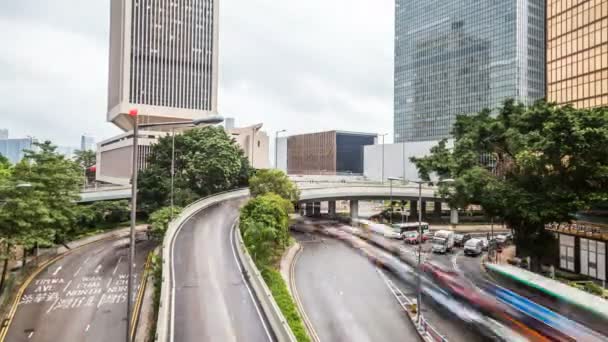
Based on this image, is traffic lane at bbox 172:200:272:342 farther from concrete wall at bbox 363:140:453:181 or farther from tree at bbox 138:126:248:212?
concrete wall at bbox 363:140:453:181

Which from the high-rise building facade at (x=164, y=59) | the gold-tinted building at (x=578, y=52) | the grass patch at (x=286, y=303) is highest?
the high-rise building facade at (x=164, y=59)

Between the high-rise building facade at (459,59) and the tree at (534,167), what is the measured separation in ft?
246

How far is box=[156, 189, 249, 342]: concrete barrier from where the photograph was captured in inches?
951

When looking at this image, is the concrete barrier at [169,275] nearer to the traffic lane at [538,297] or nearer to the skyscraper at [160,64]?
the traffic lane at [538,297]

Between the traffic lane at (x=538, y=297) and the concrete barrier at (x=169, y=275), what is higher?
the concrete barrier at (x=169, y=275)

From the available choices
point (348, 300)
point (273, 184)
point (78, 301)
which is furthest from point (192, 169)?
point (348, 300)

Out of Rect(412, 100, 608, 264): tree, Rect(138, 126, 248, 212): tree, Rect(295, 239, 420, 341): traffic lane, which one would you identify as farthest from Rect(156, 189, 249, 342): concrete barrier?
Rect(412, 100, 608, 264): tree

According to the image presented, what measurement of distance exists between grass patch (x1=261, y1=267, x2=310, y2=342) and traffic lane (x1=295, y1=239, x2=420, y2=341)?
1.99 meters

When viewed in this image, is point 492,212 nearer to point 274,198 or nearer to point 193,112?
point 274,198

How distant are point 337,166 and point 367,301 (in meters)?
153

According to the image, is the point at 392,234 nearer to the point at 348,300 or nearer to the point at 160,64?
the point at 348,300

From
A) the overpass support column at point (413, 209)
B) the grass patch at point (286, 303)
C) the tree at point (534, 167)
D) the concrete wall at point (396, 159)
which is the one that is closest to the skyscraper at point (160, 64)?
the concrete wall at point (396, 159)

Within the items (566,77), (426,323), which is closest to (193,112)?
(566,77)

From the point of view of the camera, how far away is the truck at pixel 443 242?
2197 inches
